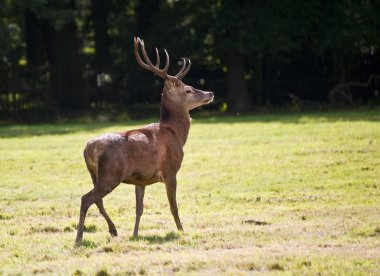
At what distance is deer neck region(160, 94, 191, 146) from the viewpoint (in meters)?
12.0

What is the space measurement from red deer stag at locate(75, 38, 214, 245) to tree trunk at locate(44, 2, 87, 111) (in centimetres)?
2232

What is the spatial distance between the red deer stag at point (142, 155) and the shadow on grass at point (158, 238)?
1.05ft

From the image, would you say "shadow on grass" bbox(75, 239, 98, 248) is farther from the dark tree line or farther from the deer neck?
the dark tree line

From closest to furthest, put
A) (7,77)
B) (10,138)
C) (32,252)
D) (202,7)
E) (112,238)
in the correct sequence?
1. (32,252)
2. (112,238)
3. (10,138)
4. (7,77)
5. (202,7)

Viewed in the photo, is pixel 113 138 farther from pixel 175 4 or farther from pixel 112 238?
pixel 175 4

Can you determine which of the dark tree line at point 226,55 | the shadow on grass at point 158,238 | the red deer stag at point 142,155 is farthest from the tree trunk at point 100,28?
the shadow on grass at point 158,238

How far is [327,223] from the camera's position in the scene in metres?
11.3

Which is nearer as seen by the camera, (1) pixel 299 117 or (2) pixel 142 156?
(2) pixel 142 156

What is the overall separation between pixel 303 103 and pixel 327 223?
2366cm

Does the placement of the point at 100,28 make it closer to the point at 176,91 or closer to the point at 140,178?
the point at 176,91

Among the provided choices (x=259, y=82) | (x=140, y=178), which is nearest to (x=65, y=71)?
(x=259, y=82)

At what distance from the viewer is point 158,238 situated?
10.7 metres

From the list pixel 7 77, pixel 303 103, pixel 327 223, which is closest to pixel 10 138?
pixel 7 77

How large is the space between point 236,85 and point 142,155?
24353 millimetres
